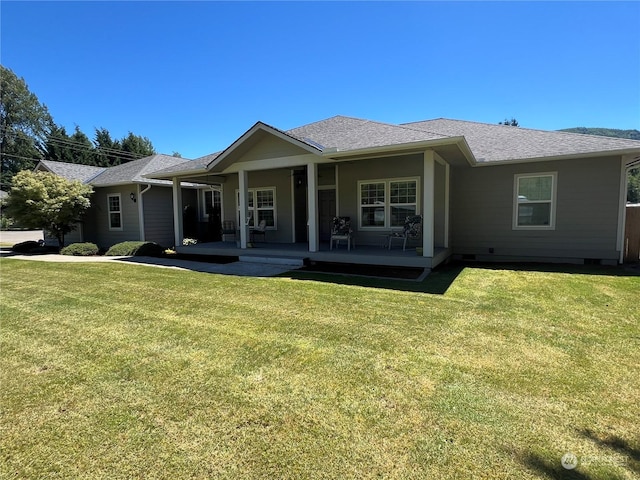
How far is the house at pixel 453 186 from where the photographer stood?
8.38 meters

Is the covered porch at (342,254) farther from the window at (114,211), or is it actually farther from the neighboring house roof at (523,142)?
the window at (114,211)

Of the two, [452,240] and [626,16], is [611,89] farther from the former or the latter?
[452,240]

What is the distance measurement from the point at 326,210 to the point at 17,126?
146 ft

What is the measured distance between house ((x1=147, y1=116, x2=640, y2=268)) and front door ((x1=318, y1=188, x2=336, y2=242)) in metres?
0.03

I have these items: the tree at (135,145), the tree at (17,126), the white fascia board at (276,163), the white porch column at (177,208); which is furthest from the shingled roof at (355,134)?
the tree at (17,126)

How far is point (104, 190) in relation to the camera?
15688 mm

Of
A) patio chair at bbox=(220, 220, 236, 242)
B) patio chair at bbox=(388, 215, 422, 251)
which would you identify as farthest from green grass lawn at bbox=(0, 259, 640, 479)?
patio chair at bbox=(220, 220, 236, 242)

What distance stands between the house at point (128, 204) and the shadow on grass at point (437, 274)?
8.55 metres

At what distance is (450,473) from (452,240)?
9.08 metres

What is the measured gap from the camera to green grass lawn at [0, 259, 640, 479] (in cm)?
206

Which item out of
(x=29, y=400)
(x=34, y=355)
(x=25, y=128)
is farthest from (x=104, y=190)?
(x=25, y=128)

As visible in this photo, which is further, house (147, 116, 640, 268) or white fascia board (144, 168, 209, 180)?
white fascia board (144, 168, 209, 180)

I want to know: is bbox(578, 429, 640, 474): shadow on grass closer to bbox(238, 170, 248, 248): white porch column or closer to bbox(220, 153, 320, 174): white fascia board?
bbox(220, 153, 320, 174): white fascia board

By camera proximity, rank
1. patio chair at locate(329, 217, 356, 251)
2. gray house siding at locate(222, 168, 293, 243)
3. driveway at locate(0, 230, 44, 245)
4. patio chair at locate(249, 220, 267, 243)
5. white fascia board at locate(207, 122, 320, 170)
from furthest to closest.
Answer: driveway at locate(0, 230, 44, 245) → patio chair at locate(249, 220, 267, 243) → gray house siding at locate(222, 168, 293, 243) → patio chair at locate(329, 217, 356, 251) → white fascia board at locate(207, 122, 320, 170)
